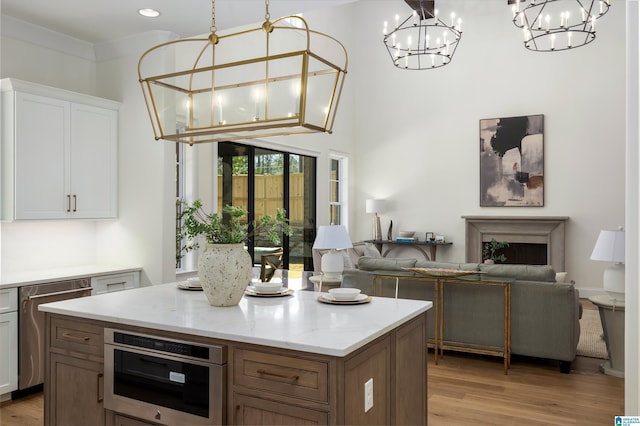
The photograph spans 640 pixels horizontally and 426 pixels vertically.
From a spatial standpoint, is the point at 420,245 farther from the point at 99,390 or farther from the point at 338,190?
the point at 99,390

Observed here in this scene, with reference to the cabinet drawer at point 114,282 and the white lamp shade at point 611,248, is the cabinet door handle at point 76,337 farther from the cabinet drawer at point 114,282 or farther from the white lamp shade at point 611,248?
the white lamp shade at point 611,248

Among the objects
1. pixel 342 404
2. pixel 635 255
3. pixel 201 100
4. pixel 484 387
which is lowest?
pixel 484 387

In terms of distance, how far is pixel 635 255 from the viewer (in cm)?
247

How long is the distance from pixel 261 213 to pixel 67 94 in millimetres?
3238

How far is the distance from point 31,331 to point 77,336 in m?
1.46

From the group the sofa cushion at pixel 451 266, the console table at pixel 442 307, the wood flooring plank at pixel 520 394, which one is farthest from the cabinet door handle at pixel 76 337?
the sofa cushion at pixel 451 266

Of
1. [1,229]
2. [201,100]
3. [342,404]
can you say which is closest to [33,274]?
[1,229]

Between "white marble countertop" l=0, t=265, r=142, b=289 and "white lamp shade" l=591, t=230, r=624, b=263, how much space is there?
3989 millimetres

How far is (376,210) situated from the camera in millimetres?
9148

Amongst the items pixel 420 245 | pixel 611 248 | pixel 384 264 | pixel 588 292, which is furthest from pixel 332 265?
pixel 588 292

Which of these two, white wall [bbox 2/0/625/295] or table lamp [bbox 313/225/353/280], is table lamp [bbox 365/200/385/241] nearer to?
white wall [bbox 2/0/625/295]

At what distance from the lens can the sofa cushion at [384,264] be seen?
5023 mm

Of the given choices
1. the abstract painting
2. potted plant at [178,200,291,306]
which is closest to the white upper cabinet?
potted plant at [178,200,291,306]

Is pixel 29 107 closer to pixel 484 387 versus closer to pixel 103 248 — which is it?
pixel 103 248
